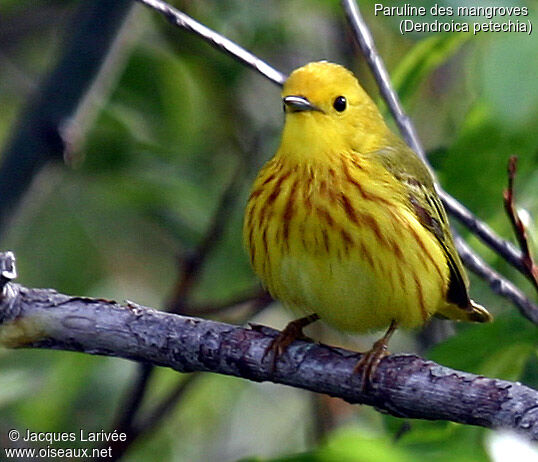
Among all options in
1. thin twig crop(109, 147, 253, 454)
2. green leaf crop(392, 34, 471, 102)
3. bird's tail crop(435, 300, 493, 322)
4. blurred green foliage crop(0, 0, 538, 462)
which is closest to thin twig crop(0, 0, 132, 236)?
blurred green foliage crop(0, 0, 538, 462)

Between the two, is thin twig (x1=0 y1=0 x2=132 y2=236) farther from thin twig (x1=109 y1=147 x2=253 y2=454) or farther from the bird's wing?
the bird's wing

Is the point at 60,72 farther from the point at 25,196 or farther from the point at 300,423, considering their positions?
the point at 300,423

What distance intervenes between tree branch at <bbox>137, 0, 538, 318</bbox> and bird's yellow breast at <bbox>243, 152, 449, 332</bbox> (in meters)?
0.15

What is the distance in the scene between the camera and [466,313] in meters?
3.83

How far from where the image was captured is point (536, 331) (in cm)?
312

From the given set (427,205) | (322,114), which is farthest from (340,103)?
(427,205)

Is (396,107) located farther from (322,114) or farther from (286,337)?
(286,337)

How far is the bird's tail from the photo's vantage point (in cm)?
378

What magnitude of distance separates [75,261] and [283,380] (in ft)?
6.63

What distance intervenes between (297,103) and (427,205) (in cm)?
60

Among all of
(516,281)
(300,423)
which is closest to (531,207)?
(516,281)

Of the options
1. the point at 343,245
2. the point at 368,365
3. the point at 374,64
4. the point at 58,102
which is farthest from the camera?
the point at 58,102

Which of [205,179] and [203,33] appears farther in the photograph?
[205,179]

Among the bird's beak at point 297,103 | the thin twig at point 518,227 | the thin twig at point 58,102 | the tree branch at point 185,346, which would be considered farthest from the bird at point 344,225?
the thin twig at point 58,102
